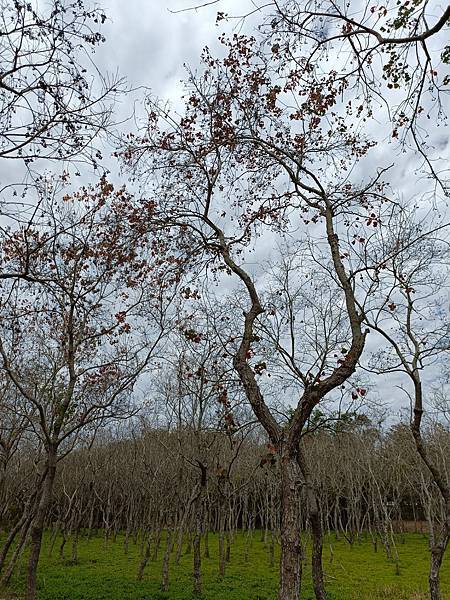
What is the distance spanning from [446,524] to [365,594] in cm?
659

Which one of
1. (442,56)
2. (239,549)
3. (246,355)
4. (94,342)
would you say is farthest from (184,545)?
(442,56)

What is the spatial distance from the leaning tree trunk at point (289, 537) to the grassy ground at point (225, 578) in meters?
4.59

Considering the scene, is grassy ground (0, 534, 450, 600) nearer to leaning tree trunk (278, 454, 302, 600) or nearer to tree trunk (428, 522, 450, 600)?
tree trunk (428, 522, 450, 600)

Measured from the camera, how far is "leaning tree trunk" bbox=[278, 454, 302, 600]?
4039 millimetres

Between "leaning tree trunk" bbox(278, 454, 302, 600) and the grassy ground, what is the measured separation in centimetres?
459

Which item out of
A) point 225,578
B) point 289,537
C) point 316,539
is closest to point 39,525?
point 316,539

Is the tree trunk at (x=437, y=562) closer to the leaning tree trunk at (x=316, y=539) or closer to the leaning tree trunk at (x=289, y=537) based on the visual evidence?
the leaning tree trunk at (x=316, y=539)

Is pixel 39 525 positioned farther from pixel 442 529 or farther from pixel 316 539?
pixel 442 529

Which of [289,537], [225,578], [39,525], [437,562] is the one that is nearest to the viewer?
[289,537]

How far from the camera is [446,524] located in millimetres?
7125

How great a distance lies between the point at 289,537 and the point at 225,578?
37.2 ft

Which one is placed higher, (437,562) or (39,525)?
(39,525)

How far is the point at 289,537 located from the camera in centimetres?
419

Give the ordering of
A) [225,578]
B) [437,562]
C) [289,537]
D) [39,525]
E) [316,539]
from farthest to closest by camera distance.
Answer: [225,578] → [39,525] → [437,562] → [316,539] → [289,537]
